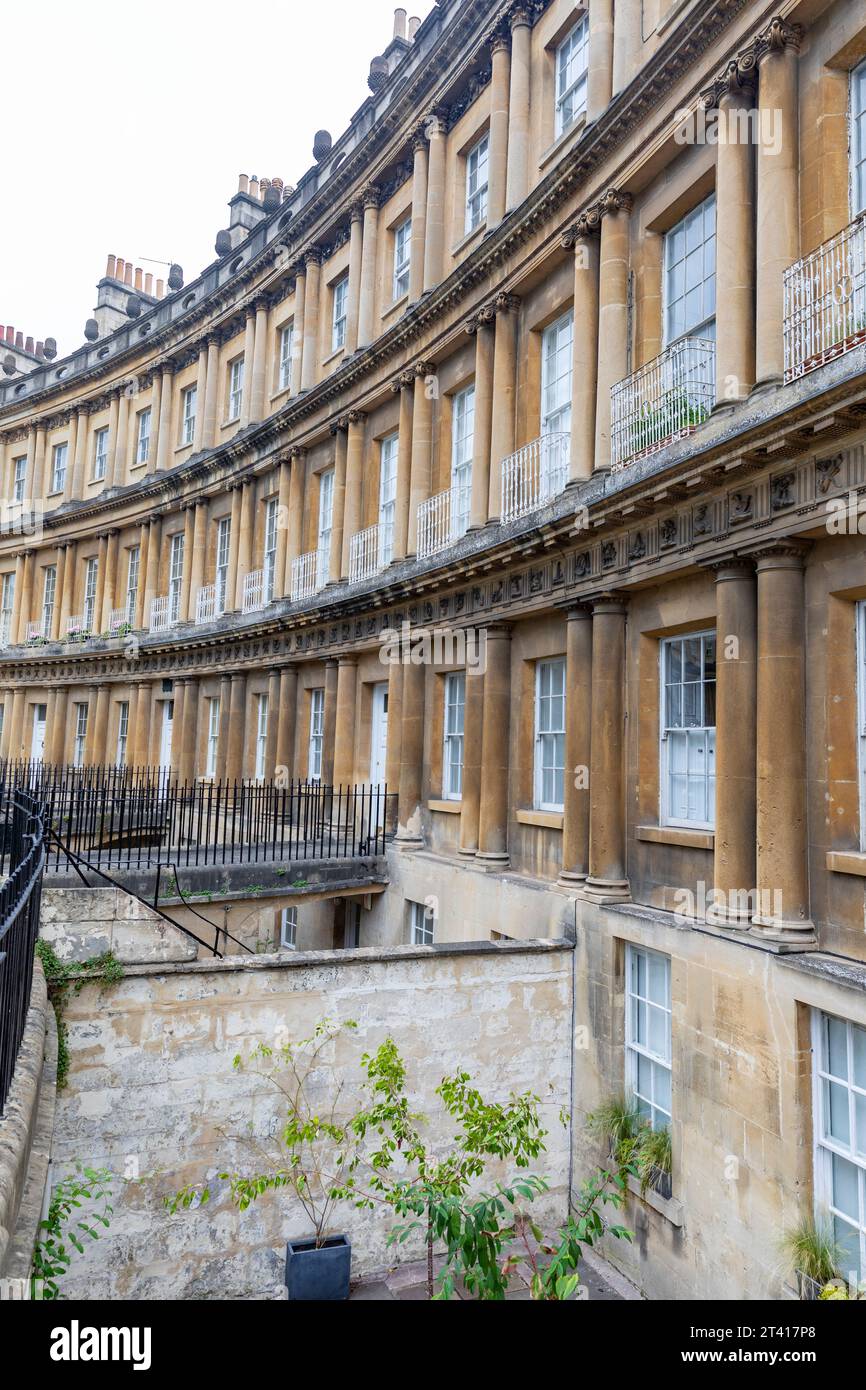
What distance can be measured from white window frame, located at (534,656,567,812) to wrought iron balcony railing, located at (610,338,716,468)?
294cm

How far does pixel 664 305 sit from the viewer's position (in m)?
10.1

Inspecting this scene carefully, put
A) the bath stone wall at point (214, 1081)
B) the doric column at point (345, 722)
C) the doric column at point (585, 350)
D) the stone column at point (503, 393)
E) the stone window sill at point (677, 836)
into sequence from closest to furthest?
the bath stone wall at point (214, 1081) < the stone window sill at point (677, 836) < the doric column at point (585, 350) < the stone column at point (503, 393) < the doric column at point (345, 722)

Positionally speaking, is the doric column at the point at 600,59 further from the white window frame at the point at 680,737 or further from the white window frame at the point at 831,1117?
the white window frame at the point at 831,1117

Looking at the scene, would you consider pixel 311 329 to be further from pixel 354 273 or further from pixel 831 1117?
pixel 831 1117

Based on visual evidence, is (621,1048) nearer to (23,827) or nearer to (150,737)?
(23,827)

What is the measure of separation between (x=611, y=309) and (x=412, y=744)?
7.29 metres

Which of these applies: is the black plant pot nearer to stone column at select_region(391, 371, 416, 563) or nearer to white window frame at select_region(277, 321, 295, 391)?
stone column at select_region(391, 371, 416, 563)

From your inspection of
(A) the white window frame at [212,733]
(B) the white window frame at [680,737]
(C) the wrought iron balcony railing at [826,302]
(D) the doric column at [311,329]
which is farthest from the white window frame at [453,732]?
(A) the white window frame at [212,733]

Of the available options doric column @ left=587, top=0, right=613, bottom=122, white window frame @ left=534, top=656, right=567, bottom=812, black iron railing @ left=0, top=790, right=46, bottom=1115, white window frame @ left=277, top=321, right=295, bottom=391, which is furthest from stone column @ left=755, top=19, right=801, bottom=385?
white window frame @ left=277, top=321, right=295, bottom=391

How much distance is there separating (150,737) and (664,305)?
19.4m

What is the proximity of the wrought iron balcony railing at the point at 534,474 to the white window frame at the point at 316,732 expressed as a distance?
7106 mm

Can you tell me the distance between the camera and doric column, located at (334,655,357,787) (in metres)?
16.5

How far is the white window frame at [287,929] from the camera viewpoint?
17672 mm
